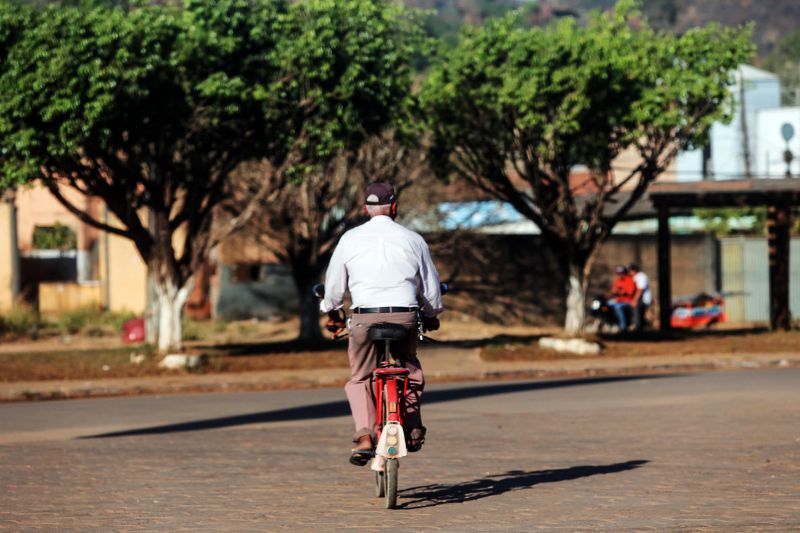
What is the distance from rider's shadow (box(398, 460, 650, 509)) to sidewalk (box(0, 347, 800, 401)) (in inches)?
459

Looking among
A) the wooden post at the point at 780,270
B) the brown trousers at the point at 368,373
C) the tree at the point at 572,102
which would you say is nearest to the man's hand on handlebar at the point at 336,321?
the brown trousers at the point at 368,373

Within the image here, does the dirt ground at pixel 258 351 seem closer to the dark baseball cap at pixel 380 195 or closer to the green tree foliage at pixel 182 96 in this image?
the green tree foliage at pixel 182 96

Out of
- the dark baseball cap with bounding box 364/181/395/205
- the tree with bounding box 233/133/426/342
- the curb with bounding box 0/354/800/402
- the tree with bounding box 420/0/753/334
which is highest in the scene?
the tree with bounding box 420/0/753/334

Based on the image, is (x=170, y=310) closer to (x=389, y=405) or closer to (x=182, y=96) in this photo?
(x=182, y=96)

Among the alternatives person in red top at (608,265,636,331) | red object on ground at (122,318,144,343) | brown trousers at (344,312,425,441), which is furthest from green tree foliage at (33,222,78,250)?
brown trousers at (344,312,425,441)

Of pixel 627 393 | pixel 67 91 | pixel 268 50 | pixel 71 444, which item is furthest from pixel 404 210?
pixel 71 444

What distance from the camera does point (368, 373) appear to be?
8.61 meters

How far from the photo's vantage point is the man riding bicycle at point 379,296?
27.8 feet

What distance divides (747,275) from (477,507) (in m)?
32.1

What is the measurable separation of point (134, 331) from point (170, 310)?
685 cm

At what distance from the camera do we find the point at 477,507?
840 cm

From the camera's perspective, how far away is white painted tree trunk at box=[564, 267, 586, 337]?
28750 millimetres

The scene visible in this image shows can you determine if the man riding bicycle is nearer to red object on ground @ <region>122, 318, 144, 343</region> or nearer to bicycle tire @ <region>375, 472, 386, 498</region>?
bicycle tire @ <region>375, 472, 386, 498</region>

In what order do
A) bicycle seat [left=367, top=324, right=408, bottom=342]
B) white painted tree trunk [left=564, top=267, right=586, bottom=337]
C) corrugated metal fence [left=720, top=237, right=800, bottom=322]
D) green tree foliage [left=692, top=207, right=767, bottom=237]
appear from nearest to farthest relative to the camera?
bicycle seat [left=367, top=324, right=408, bottom=342]
white painted tree trunk [left=564, top=267, right=586, bottom=337]
corrugated metal fence [left=720, top=237, right=800, bottom=322]
green tree foliage [left=692, top=207, right=767, bottom=237]
